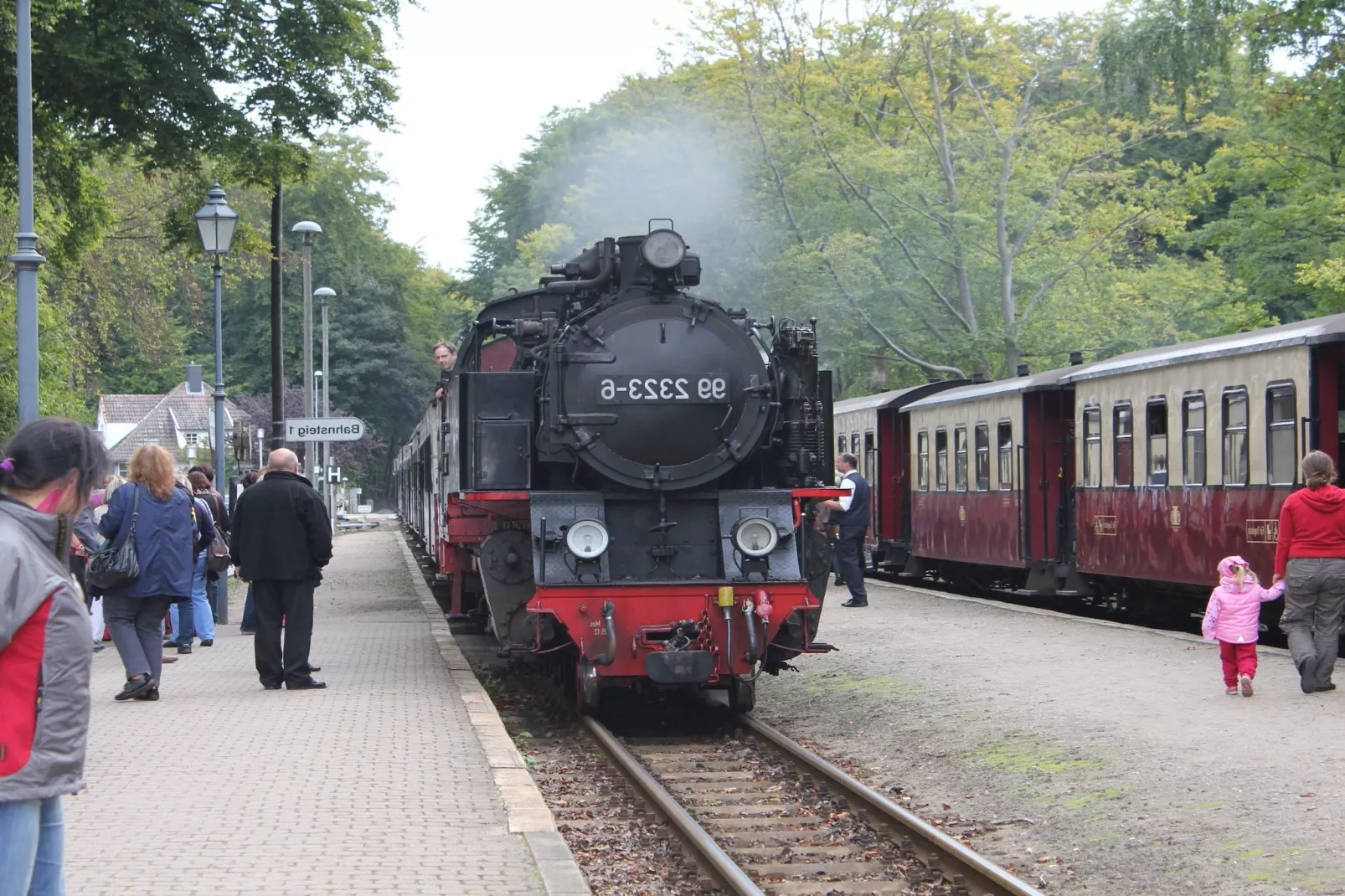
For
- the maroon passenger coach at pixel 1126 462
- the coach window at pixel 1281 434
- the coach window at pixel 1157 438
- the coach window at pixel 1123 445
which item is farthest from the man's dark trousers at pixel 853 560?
the coach window at pixel 1281 434

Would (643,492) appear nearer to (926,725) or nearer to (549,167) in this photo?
(926,725)

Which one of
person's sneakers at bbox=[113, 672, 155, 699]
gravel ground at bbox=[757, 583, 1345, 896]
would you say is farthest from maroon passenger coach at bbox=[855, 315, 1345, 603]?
person's sneakers at bbox=[113, 672, 155, 699]

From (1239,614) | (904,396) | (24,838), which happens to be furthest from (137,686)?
(904,396)

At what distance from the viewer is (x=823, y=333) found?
1446 inches

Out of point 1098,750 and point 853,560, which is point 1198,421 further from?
point 1098,750

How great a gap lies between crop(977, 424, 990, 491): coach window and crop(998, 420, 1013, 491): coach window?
0.42m

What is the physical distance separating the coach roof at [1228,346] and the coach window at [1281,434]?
15.4 inches

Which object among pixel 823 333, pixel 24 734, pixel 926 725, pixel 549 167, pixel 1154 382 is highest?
pixel 549 167

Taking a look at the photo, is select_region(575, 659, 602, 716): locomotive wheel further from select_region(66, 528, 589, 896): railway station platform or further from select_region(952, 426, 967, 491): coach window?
select_region(952, 426, 967, 491): coach window

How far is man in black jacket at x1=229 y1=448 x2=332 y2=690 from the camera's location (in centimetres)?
1207

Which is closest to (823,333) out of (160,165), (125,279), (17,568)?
(125,279)

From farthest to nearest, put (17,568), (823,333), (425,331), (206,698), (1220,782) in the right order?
(425,331) < (823,333) < (206,698) < (1220,782) < (17,568)

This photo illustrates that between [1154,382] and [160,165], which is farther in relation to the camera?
[160,165]

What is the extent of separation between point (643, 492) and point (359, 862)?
533cm
